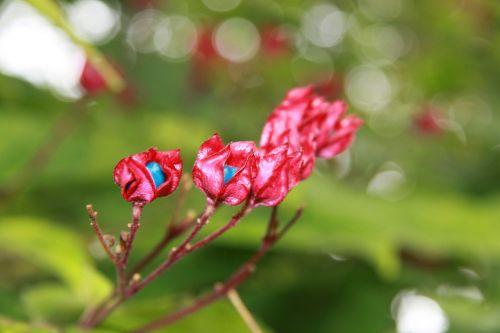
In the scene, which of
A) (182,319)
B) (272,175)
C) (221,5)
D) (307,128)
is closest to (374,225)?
(182,319)

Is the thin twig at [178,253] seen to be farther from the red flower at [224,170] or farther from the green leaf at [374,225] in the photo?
the green leaf at [374,225]

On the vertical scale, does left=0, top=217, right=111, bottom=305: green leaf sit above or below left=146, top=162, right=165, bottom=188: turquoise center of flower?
below

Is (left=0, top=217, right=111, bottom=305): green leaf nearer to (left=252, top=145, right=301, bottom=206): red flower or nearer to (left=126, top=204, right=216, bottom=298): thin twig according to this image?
(left=126, top=204, right=216, bottom=298): thin twig

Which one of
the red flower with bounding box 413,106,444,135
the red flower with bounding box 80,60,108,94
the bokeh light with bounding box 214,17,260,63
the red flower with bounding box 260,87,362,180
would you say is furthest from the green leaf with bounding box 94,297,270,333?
the bokeh light with bounding box 214,17,260,63

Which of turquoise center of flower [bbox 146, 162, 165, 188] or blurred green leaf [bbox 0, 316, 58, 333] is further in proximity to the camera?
blurred green leaf [bbox 0, 316, 58, 333]

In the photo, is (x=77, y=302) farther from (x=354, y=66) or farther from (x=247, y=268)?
(x=354, y=66)
